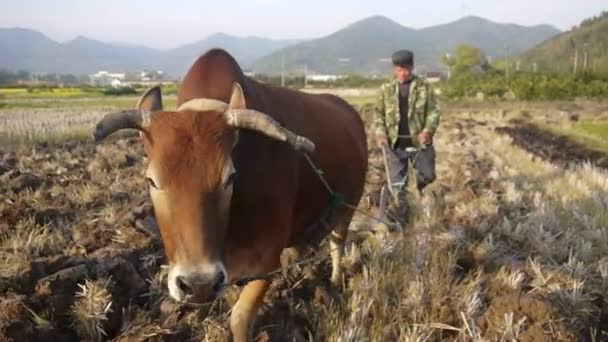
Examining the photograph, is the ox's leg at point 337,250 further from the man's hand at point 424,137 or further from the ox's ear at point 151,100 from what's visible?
the ox's ear at point 151,100

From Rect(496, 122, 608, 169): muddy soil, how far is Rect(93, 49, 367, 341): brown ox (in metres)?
10.7

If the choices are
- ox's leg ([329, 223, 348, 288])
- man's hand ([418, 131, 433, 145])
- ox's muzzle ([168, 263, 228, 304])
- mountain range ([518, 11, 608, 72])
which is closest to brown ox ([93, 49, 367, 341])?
ox's muzzle ([168, 263, 228, 304])

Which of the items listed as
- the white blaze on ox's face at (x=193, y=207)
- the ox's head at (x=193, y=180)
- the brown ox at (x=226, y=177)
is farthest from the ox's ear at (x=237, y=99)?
the white blaze on ox's face at (x=193, y=207)

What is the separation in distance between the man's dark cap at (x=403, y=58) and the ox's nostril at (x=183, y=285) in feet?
14.7

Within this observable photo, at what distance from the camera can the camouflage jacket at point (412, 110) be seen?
7176 mm

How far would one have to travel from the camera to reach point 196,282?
3.07 metres

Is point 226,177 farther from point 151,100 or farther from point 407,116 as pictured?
point 407,116

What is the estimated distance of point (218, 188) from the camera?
3.22 metres

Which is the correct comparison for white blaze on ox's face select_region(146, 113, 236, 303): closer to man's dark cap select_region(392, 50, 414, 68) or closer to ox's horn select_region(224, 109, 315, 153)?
ox's horn select_region(224, 109, 315, 153)

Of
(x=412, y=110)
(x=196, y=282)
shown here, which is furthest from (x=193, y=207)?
(x=412, y=110)

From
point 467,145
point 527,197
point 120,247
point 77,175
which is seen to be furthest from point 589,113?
point 120,247

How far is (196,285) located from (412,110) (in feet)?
15.2

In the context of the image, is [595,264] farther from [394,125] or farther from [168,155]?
[168,155]

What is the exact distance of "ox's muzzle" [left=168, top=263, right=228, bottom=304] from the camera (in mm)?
3078
